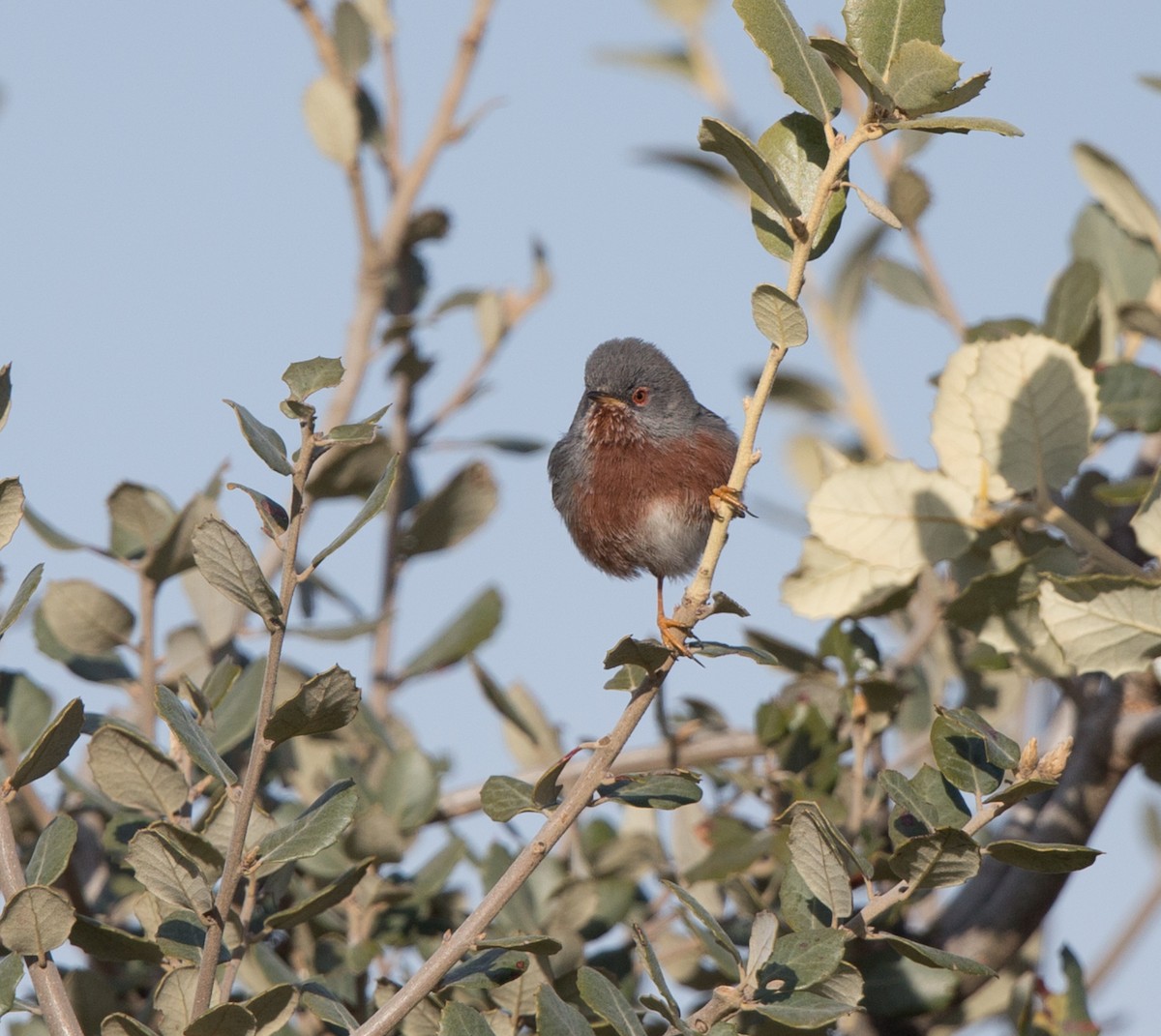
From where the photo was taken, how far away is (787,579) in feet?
11.5

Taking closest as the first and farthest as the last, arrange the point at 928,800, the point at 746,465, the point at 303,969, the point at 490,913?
the point at 490,913 → the point at 746,465 → the point at 928,800 → the point at 303,969

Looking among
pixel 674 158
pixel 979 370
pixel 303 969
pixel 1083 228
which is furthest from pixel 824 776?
pixel 674 158

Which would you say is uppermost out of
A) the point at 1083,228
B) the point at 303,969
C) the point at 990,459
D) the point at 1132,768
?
the point at 1083,228

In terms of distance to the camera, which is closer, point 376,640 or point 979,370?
point 979,370

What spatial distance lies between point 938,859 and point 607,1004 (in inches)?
22.2

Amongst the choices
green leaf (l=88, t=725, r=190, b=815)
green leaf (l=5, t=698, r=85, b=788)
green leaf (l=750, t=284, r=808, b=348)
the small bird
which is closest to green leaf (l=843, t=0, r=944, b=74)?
green leaf (l=750, t=284, r=808, b=348)

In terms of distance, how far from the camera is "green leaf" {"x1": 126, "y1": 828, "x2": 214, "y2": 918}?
217 cm

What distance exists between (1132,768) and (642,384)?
233 centimetres

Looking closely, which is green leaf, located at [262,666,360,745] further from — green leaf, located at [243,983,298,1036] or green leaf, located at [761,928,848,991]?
green leaf, located at [761,928,848,991]

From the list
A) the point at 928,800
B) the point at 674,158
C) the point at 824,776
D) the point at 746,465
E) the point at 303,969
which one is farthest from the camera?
the point at 674,158

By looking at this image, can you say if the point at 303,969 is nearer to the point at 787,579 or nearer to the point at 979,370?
the point at 787,579

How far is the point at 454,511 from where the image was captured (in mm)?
4344

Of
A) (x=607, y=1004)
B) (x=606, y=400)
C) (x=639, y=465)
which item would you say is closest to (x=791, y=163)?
(x=607, y=1004)

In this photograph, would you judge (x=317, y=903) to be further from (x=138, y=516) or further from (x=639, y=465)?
(x=639, y=465)
